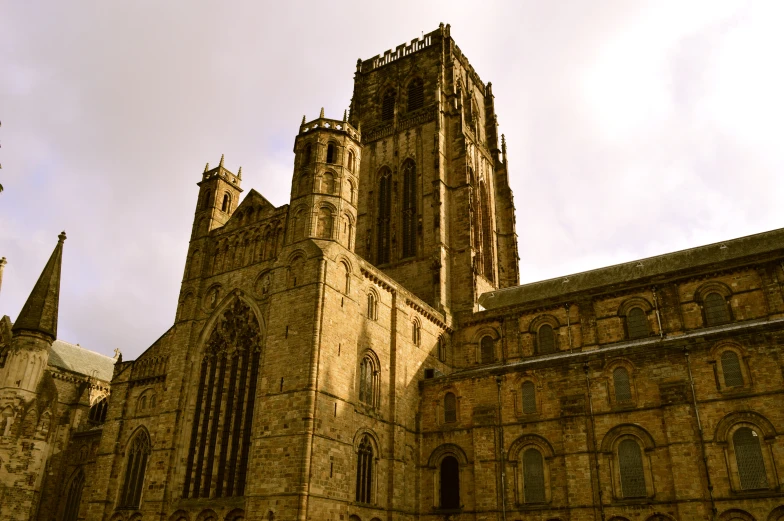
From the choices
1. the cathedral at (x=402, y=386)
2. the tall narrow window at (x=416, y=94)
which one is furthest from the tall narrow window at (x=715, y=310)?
the tall narrow window at (x=416, y=94)

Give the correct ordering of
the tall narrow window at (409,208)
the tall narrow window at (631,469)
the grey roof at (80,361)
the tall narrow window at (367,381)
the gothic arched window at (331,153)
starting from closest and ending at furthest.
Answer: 1. the tall narrow window at (631,469)
2. the tall narrow window at (367,381)
3. the gothic arched window at (331,153)
4. the tall narrow window at (409,208)
5. the grey roof at (80,361)

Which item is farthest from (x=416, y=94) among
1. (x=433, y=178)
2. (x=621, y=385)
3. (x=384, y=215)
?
(x=621, y=385)

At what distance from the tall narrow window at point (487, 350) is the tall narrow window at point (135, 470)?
65.5ft

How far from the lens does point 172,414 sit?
32.2 metres

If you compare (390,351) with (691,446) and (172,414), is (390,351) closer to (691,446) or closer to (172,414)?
(172,414)

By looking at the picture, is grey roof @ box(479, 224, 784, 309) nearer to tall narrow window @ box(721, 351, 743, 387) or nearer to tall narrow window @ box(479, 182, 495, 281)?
tall narrow window @ box(479, 182, 495, 281)

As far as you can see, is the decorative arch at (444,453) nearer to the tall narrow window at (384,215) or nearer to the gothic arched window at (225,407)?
the gothic arched window at (225,407)

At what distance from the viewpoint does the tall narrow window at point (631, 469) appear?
27031mm

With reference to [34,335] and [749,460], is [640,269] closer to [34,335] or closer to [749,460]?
[749,460]

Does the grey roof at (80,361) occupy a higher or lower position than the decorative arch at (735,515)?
higher

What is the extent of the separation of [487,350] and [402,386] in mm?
7666

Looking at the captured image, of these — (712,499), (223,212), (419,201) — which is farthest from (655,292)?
(223,212)

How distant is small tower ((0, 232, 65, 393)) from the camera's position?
3903 cm

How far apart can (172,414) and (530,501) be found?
18562mm
